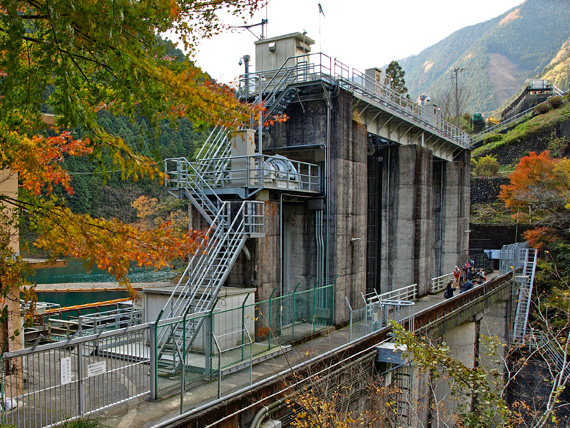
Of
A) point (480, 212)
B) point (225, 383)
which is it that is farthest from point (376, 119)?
point (480, 212)

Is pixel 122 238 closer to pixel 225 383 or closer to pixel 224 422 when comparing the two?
pixel 224 422

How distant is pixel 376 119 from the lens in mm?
25703

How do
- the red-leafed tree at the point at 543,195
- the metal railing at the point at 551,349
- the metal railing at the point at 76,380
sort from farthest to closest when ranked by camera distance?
the red-leafed tree at the point at 543,195 < the metal railing at the point at 551,349 < the metal railing at the point at 76,380

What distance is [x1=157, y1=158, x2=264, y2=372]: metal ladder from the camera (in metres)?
14.5

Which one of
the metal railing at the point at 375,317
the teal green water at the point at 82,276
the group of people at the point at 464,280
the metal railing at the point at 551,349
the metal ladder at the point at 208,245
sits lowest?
the teal green water at the point at 82,276

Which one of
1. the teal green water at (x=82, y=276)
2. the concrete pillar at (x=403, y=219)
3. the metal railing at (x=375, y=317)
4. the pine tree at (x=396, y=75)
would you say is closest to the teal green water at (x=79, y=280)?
the teal green water at (x=82, y=276)

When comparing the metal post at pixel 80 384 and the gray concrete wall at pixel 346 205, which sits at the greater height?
the gray concrete wall at pixel 346 205

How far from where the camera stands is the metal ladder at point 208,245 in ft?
47.7

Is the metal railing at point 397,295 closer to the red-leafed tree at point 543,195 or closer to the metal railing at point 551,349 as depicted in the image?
the metal railing at point 551,349

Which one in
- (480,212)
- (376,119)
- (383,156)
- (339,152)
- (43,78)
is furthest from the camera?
(480,212)

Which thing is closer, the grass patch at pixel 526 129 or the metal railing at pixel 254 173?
the metal railing at pixel 254 173

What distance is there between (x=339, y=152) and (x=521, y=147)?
52731 mm

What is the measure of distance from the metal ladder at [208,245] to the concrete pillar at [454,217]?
82.9ft

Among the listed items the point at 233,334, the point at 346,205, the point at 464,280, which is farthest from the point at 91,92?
the point at 464,280
